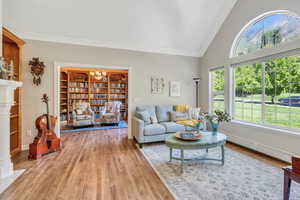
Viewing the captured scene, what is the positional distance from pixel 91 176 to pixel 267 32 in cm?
455

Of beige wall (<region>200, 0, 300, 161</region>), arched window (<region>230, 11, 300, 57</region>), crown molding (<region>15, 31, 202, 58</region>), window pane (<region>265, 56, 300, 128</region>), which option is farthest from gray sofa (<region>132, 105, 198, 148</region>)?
arched window (<region>230, 11, 300, 57</region>)

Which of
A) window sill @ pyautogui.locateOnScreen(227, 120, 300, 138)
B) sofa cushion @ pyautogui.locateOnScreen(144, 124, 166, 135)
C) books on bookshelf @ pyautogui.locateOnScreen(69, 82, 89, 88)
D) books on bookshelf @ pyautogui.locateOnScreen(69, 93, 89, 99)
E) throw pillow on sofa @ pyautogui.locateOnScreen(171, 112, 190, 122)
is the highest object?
books on bookshelf @ pyautogui.locateOnScreen(69, 82, 89, 88)

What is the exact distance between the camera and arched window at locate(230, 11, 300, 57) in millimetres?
2857

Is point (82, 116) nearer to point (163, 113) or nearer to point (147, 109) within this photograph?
point (147, 109)

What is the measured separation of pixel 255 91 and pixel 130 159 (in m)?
3.30

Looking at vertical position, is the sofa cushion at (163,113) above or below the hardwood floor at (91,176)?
above

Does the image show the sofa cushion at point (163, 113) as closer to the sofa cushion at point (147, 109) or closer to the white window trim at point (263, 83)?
the sofa cushion at point (147, 109)

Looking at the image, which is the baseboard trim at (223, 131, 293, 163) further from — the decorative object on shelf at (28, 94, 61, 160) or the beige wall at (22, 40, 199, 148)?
the decorative object on shelf at (28, 94, 61, 160)

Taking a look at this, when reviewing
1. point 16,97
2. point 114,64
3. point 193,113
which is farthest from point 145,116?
point 16,97

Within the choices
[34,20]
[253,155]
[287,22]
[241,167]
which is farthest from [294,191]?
[34,20]

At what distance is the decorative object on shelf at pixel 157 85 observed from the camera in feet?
15.4

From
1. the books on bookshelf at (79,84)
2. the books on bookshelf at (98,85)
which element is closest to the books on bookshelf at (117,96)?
the books on bookshelf at (98,85)

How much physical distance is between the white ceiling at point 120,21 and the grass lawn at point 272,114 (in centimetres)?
242

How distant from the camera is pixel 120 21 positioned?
12.5ft
